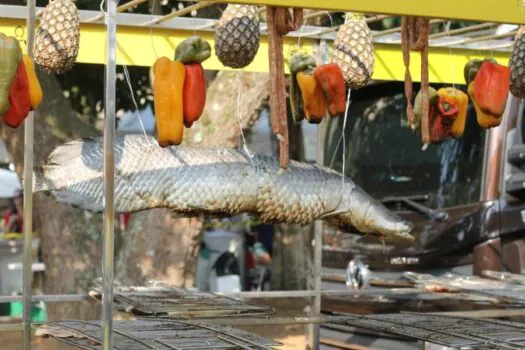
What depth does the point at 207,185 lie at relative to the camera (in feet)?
18.3

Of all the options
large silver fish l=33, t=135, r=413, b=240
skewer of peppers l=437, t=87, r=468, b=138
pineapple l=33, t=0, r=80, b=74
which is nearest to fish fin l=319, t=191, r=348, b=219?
large silver fish l=33, t=135, r=413, b=240

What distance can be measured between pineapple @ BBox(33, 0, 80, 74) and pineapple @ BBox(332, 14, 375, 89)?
3.73 feet

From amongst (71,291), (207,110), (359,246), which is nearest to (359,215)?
(359,246)

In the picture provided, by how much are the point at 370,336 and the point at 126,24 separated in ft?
7.90

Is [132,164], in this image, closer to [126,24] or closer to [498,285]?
[126,24]

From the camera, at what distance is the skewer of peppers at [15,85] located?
403 cm

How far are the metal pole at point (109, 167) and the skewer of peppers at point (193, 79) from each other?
516 mm

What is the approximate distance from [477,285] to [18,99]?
2.97 m

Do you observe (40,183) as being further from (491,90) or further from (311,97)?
(491,90)

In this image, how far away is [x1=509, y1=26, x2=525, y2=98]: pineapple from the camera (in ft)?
16.2

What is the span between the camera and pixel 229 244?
14562 millimetres

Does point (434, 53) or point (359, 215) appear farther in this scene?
point (434, 53)

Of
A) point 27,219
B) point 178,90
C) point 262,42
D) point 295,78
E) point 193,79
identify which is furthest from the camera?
point 262,42

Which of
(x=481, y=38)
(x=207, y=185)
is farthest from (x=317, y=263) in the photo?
(x=481, y=38)
